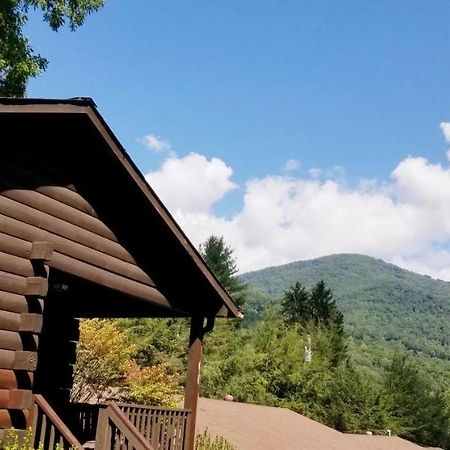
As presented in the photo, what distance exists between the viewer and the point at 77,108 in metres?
8.89

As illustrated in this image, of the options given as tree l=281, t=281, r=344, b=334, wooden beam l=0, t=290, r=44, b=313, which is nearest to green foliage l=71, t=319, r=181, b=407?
wooden beam l=0, t=290, r=44, b=313

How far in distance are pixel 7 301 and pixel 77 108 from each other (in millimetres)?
2837

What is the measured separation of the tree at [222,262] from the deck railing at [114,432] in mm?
55112

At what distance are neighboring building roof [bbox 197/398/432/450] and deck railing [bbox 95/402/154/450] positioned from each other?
33.3ft

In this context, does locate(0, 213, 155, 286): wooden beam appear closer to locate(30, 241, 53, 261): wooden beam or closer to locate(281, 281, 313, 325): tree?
locate(30, 241, 53, 261): wooden beam

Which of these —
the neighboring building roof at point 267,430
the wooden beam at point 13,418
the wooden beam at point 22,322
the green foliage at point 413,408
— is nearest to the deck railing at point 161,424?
the wooden beam at point 13,418

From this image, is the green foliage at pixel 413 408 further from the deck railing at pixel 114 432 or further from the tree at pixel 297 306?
the deck railing at pixel 114 432

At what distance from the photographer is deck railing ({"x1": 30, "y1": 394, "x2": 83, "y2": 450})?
792 centimetres

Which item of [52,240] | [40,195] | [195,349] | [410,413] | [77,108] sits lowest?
[410,413]

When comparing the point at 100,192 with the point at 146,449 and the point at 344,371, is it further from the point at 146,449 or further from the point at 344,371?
the point at 344,371

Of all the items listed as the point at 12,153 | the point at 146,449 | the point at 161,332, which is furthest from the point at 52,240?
the point at 161,332

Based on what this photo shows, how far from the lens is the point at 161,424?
10102mm

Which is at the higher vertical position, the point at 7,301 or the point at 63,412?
the point at 7,301

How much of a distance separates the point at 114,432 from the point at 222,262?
56.0m
